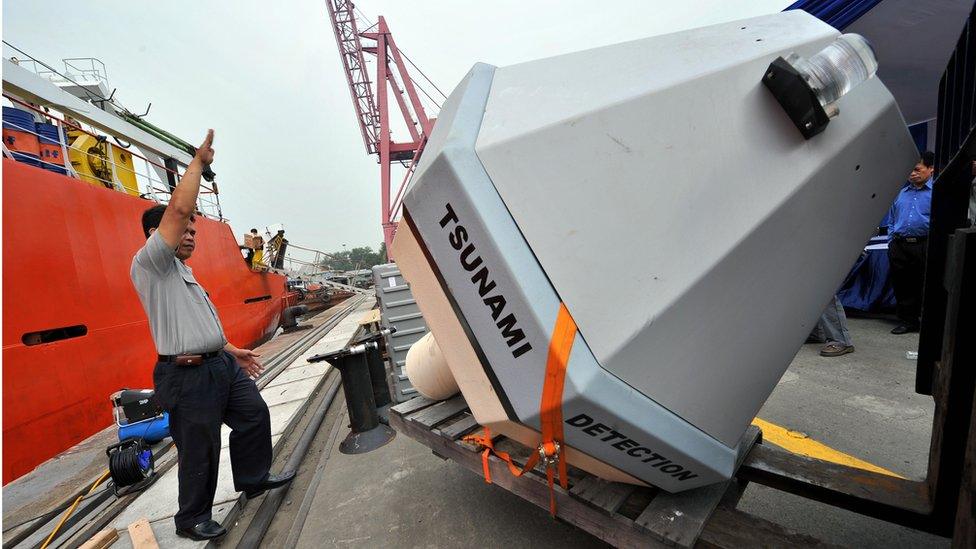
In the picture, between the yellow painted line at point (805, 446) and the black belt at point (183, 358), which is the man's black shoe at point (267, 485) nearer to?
the black belt at point (183, 358)

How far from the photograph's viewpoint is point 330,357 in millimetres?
3217

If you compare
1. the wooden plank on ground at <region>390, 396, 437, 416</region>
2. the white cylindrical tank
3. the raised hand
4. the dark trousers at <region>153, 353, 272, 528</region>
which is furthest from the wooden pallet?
the raised hand

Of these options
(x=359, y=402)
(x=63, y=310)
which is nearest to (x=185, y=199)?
(x=359, y=402)

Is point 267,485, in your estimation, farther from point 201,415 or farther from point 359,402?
point 359,402

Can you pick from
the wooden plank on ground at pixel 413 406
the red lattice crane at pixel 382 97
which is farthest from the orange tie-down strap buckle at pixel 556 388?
the red lattice crane at pixel 382 97

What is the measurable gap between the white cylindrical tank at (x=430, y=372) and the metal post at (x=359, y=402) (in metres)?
0.97

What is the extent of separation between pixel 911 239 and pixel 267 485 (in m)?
5.99

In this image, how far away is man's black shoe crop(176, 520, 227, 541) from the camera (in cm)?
221

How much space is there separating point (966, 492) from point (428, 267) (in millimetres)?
1378

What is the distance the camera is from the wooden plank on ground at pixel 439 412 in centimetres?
219

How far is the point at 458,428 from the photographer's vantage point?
2.03 metres

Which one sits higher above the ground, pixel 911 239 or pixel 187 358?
pixel 187 358

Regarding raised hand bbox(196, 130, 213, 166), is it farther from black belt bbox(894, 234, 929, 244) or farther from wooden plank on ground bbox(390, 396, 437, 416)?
black belt bbox(894, 234, 929, 244)

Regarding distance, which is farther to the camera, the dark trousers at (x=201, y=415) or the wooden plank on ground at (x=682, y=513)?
the dark trousers at (x=201, y=415)
